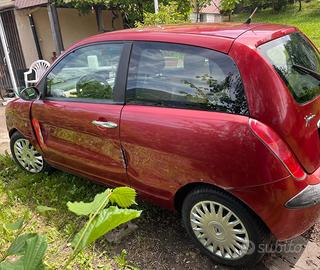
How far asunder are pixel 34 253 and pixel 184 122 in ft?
5.91

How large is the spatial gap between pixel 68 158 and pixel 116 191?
9.07 ft

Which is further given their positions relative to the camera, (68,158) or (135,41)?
(68,158)

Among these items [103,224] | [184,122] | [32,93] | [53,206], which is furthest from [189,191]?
[32,93]

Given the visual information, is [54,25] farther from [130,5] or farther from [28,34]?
[130,5]

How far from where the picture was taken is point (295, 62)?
2.63 metres

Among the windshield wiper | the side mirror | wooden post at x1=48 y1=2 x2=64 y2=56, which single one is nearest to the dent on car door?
the windshield wiper

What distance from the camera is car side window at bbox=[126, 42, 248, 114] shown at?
2.41 metres

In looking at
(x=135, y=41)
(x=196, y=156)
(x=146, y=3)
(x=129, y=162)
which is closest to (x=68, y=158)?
(x=129, y=162)

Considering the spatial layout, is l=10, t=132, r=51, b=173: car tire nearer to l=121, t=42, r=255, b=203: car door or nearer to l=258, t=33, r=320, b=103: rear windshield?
l=121, t=42, r=255, b=203: car door

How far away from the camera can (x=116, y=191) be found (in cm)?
104

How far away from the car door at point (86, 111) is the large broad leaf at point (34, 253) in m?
2.13

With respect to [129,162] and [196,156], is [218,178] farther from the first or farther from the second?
[129,162]

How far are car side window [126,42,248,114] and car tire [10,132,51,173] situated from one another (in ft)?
6.21

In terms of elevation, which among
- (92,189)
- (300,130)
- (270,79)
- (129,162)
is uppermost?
(270,79)
